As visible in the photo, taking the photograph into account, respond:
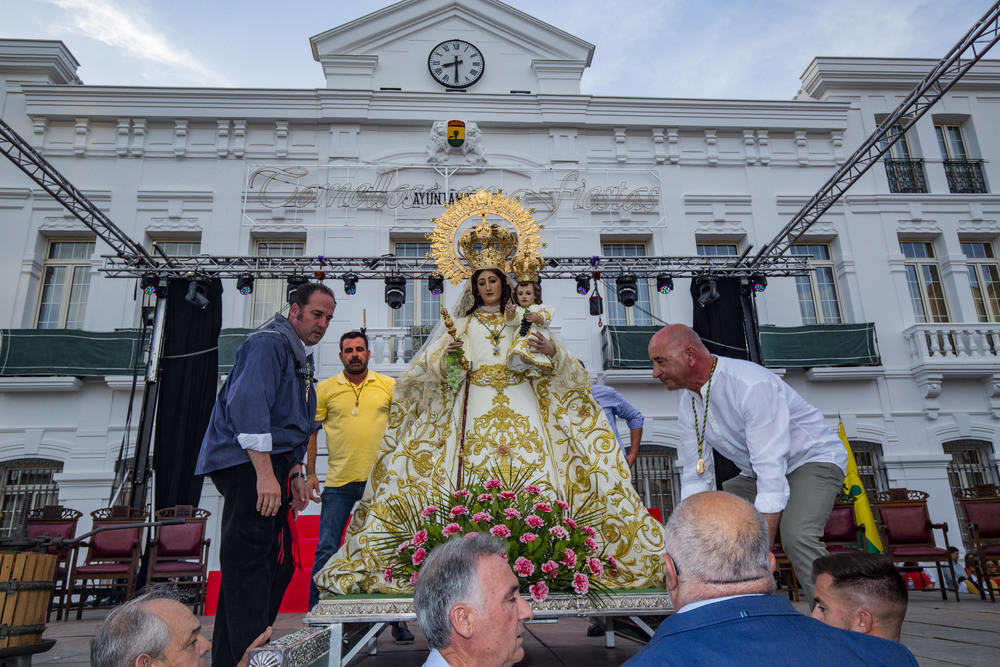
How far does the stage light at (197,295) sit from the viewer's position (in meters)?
9.31

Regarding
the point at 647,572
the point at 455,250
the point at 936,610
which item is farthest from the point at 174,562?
the point at 936,610

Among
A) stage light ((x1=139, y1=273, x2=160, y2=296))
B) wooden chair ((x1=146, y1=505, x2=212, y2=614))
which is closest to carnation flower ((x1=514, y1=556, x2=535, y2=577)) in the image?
wooden chair ((x1=146, y1=505, x2=212, y2=614))

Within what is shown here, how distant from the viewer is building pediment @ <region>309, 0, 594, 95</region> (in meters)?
13.2

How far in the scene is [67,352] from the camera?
35.7ft

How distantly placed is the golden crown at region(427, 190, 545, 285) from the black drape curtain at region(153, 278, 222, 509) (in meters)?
5.96

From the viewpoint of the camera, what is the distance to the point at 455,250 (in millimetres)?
5098

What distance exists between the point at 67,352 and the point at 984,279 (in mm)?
16768

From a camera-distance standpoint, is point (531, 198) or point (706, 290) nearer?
point (706, 290)

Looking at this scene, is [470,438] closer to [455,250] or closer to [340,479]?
[340,479]

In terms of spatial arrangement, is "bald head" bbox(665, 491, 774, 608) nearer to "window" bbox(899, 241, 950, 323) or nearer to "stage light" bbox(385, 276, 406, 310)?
"stage light" bbox(385, 276, 406, 310)

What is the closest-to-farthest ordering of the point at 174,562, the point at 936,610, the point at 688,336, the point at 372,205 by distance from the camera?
the point at 688,336, the point at 936,610, the point at 174,562, the point at 372,205

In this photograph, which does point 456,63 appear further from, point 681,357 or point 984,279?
point 681,357

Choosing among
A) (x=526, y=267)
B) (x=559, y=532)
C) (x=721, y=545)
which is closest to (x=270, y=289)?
(x=526, y=267)

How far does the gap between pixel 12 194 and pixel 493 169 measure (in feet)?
28.5
